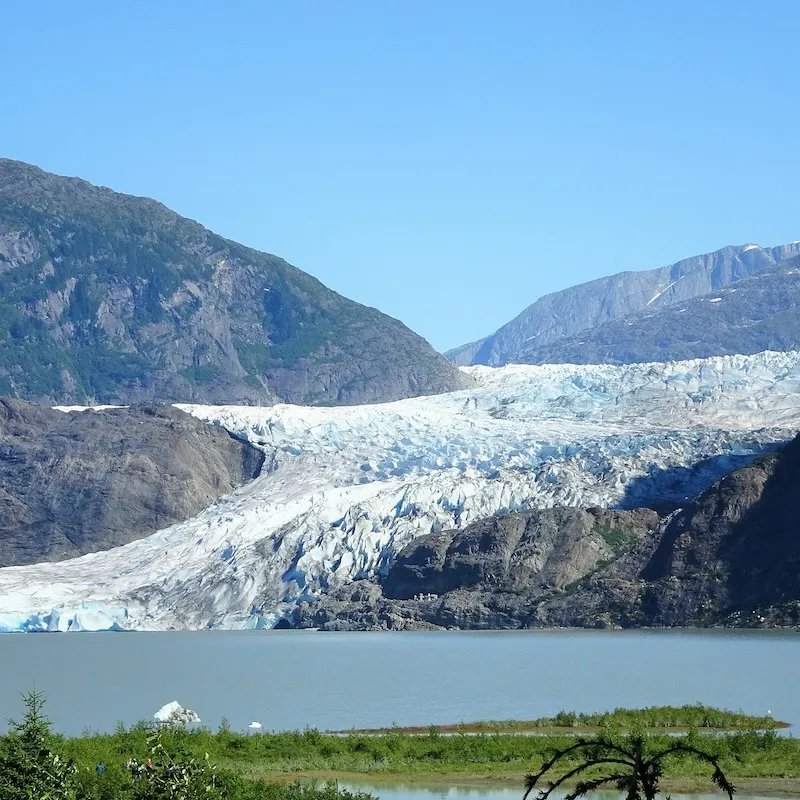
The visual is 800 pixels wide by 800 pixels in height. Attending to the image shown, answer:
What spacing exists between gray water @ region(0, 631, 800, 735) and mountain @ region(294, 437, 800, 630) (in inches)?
270

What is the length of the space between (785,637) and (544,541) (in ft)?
101

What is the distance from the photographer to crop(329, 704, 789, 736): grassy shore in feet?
144

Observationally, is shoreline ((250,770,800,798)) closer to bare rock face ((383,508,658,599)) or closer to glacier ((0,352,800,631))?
bare rock face ((383,508,658,599))

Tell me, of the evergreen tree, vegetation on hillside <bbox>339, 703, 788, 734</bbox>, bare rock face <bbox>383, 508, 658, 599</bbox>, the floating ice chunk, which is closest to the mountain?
bare rock face <bbox>383, 508, 658, 599</bbox>

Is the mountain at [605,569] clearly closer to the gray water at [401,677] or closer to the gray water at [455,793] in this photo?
the gray water at [401,677]

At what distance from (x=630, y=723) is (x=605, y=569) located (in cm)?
7296

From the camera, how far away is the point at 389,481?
137m

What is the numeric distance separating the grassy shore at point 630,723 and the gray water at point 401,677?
3.79 meters

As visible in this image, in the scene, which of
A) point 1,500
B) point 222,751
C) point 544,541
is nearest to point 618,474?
point 544,541

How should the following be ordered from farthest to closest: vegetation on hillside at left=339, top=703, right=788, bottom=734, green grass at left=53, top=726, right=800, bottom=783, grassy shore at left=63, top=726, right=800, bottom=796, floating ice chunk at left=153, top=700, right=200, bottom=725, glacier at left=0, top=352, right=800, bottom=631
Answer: glacier at left=0, top=352, right=800, bottom=631 → floating ice chunk at left=153, top=700, right=200, bottom=725 → vegetation on hillside at left=339, top=703, right=788, bottom=734 → green grass at left=53, top=726, right=800, bottom=783 → grassy shore at left=63, top=726, right=800, bottom=796

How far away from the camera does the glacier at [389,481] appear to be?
12394cm

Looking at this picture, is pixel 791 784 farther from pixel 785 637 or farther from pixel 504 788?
pixel 785 637

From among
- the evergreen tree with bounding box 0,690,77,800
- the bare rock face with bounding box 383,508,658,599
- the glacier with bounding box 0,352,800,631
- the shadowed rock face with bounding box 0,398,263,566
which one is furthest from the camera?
the shadowed rock face with bounding box 0,398,263,566

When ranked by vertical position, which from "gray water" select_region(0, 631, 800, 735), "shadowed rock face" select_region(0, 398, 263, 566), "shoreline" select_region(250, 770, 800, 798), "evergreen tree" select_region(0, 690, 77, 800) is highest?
"shadowed rock face" select_region(0, 398, 263, 566)
